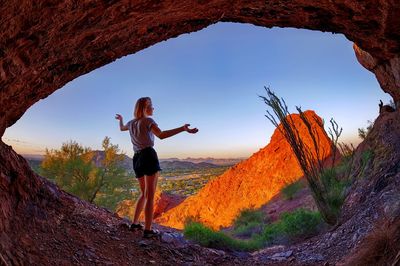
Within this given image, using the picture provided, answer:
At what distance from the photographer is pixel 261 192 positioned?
95.8ft

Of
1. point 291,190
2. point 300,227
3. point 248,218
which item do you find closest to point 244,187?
point 291,190

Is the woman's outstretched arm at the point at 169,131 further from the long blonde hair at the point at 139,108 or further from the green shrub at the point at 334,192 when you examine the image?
the green shrub at the point at 334,192

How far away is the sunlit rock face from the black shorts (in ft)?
5.04

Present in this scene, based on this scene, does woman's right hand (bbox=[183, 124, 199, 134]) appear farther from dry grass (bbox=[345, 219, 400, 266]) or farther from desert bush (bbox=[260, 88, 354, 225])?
desert bush (bbox=[260, 88, 354, 225])

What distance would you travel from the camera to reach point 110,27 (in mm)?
4613

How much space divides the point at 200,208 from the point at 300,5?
27155 millimetres

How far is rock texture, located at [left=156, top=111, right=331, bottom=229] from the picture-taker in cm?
2845

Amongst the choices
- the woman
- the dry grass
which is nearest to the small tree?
the woman

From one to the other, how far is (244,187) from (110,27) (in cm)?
2780

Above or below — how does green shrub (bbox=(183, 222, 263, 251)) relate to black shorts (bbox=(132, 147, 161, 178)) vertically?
below

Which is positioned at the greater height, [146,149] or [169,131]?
[169,131]

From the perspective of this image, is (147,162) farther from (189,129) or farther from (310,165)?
(310,165)

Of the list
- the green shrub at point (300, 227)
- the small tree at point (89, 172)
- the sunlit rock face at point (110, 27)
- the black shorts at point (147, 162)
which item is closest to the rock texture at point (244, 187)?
the small tree at point (89, 172)

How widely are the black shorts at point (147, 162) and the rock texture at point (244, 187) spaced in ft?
72.9
